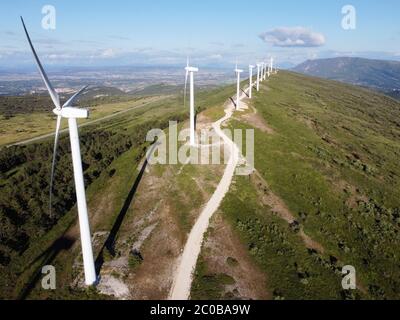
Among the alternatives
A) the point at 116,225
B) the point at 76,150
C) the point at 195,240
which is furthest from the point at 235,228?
the point at 76,150

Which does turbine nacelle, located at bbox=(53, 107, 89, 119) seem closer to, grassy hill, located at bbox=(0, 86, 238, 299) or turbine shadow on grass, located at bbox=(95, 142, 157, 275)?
grassy hill, located at bbox=(0, 86, 238, 299)

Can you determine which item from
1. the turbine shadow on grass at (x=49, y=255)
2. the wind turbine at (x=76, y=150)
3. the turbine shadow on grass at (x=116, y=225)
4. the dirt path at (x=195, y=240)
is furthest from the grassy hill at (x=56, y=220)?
the wind turbine at (x=76, y=150)

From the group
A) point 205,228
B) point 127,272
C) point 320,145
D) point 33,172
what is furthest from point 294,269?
point 33,172

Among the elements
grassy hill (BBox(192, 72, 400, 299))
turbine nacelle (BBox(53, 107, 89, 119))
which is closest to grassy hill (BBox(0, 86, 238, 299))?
grassy hill (BBox(192, 72, 400, 299))

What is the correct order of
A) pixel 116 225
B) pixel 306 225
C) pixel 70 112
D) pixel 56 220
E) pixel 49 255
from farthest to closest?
pixel 56 220
pixel 116 225
pixel 306 225
pixel 49 255
pixel 70 112

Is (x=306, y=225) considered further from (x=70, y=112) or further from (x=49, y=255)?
(x=49, y=255)

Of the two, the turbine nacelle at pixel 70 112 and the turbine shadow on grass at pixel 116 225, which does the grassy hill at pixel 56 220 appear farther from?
the turbine nacelle at pixel 70 112
